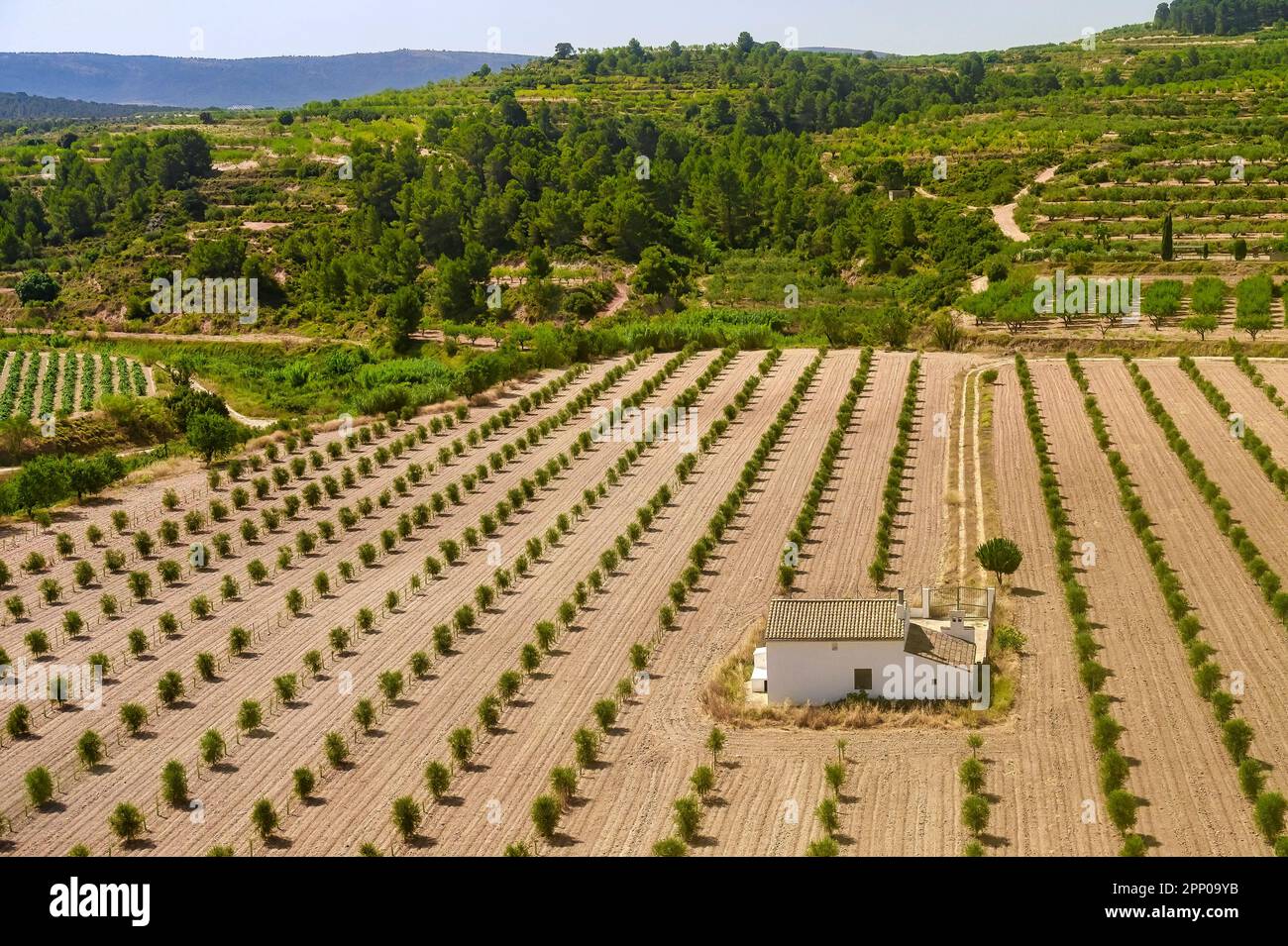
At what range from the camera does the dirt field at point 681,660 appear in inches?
829

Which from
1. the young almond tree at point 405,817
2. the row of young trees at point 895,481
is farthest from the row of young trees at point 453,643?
the row of young trees at point 895,481

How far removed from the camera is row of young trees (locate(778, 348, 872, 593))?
3297 centimetres

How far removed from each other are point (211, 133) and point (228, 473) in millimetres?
98020

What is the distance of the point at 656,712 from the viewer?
25.3 meters

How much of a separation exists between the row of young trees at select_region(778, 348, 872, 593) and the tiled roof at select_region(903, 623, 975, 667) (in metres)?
5.33

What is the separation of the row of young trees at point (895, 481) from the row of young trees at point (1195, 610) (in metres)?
6.14

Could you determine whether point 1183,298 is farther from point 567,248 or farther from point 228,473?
point 228,473

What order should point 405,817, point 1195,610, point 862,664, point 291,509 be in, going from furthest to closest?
1. point 291,509
2. point 1195,610
3. point 862,664
4. point 405,817

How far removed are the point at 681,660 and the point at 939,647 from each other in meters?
5.26

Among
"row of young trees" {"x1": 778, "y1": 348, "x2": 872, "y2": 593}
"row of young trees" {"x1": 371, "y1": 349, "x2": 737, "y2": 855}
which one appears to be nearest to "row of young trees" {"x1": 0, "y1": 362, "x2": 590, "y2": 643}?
"row of young trees" {"x1": 371, "y1": 349, "x2": 737, "y2": 855}

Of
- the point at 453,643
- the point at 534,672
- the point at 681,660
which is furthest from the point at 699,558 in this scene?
the point at 534,672

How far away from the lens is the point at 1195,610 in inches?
1156

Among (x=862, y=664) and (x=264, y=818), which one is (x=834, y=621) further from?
(x=264, y=818)

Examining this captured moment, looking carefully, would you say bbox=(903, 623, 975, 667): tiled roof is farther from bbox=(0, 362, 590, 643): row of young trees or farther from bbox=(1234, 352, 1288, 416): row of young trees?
bbox=(1234, 352, 1288, 416): row of young trees
